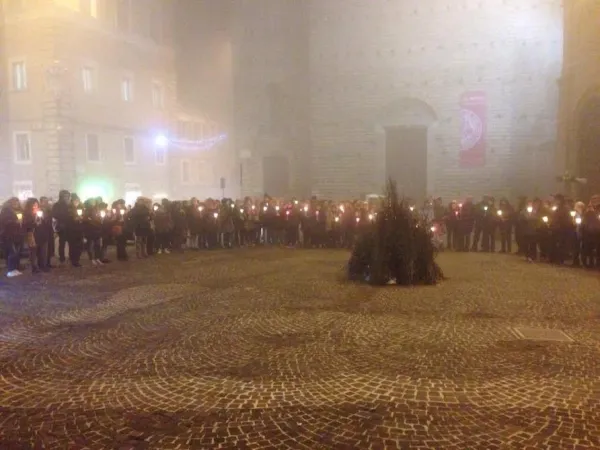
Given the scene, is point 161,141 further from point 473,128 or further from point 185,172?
point 473,128

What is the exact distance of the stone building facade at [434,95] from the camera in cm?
2498

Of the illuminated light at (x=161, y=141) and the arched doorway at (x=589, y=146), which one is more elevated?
the illuminated light at (x=161, y=141)

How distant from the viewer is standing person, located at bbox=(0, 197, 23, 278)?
1223 cm

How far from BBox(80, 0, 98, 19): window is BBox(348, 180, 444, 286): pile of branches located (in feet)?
83.9

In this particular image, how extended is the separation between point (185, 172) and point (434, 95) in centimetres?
→ 2331

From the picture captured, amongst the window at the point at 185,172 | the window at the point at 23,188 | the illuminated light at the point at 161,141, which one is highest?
the illuminated light at the point at 161,141

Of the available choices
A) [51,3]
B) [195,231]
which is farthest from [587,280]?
[51,3]

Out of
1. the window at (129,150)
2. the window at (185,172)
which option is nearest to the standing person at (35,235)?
the window at (129,150)

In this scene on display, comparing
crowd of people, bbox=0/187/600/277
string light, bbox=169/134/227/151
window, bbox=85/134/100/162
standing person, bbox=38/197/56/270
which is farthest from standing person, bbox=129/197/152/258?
string light, bbox=169/134/227/151

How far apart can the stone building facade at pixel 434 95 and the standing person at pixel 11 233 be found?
17.0 m

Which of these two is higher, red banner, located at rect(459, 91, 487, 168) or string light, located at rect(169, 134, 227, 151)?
string light, located at rect(169, 134, 227, 151)

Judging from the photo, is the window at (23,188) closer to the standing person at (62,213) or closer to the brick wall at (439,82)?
the brick wall at (439,82)

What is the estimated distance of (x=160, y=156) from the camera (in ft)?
119

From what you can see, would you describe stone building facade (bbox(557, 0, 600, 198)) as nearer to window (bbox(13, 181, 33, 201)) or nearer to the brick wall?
the brick wall
